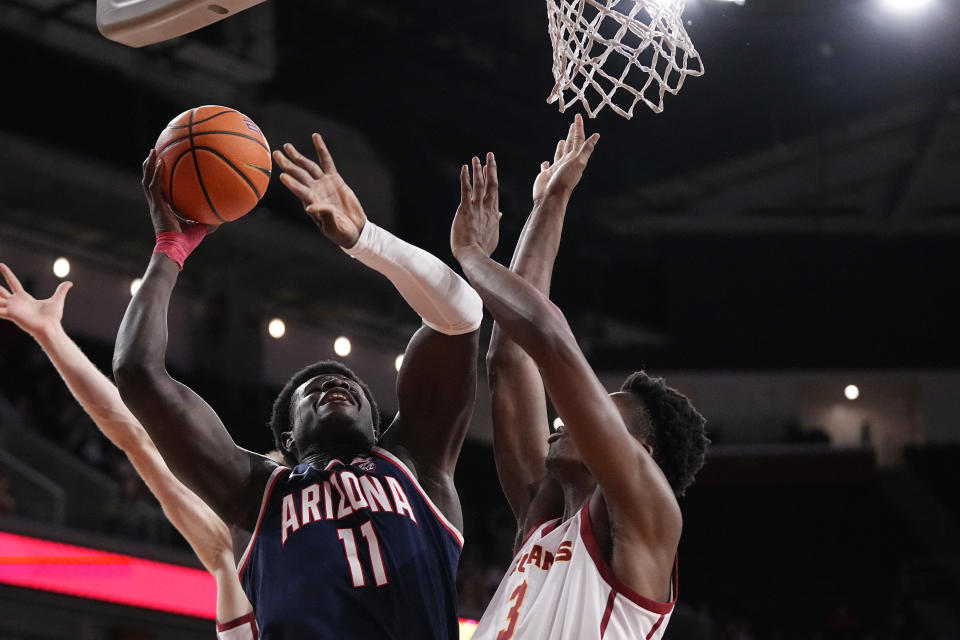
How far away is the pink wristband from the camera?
2.97 m

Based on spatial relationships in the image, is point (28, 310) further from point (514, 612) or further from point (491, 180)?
point (514, 612)

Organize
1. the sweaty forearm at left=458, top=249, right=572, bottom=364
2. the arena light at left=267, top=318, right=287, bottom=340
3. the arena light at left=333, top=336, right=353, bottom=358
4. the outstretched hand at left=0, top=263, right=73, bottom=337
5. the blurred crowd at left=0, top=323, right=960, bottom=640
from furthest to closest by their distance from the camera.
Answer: the arena light at left=333, top=336, right=353, bottom=358, the arena light at left=267, top=318, right=287, bottom=340, the blurred crowd at left=0, top=323, right=960, bottom=640, the outstretched hand at left=0, top=263, right=73, bottom=337, the sweaty forearm at left=458, top=249, right=572, bottom=364

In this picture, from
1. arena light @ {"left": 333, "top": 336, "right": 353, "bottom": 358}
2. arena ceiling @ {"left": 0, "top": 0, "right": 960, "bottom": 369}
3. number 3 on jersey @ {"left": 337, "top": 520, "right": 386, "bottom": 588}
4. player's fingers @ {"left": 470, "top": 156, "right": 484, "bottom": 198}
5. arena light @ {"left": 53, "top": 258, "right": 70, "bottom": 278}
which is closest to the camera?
number 3 on jersey @ {"left": 337, "top": 520, "right": 386, "bottom": 588}

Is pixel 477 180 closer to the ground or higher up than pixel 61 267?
closer to the ground

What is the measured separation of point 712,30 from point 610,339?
6.31m

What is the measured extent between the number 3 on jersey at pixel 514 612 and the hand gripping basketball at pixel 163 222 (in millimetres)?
1167

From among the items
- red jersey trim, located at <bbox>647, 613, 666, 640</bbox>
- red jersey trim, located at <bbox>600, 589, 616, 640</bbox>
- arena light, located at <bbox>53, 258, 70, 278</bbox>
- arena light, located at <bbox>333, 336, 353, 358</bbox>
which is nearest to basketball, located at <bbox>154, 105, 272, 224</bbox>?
red jersey trim, located at <bbox>600, 589, 616, 640</bbox>

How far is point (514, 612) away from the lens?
2.64 meters

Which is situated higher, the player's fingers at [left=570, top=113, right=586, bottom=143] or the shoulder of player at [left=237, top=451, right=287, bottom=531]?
the player's fingers at [left=570, top=113, right=586, bottom=143]

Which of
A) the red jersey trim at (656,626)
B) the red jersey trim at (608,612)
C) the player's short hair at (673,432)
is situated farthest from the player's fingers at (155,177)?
the red jersey trim at (656,626)

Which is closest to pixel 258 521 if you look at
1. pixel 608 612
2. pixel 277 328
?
pixel 608 612

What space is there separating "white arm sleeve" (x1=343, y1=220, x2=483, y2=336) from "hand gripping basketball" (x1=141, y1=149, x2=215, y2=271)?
1.52 feet

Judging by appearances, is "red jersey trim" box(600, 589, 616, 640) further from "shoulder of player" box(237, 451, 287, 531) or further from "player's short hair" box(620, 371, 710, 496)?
"shoulder of player" box(237, 451, 287, 531)

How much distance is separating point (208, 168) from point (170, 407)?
1.97 ft
